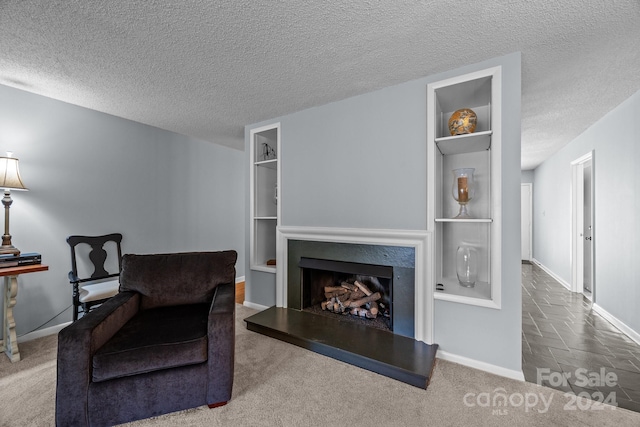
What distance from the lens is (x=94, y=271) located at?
282cm

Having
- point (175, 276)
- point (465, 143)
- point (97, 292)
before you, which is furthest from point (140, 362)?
point (465, 143)

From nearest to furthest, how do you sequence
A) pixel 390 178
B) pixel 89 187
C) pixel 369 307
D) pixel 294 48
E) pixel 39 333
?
pixel 294 48 → pixel 390 178 → pixel 39 333 → pixel 369 307 → pixel 89 187

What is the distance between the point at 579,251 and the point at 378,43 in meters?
4.61

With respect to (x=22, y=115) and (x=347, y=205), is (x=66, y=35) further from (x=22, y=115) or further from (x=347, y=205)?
(x=347, y=205)

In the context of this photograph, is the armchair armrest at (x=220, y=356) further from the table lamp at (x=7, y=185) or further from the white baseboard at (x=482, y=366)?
the table lamp at (x=7, y=185)

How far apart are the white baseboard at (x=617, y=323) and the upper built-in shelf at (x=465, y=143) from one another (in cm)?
224

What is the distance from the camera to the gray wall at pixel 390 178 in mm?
1869

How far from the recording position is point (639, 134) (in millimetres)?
2393

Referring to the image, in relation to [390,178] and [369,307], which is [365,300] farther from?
[390,178]

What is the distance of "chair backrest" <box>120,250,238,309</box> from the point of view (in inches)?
→ 79.0

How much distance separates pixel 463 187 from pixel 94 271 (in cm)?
381

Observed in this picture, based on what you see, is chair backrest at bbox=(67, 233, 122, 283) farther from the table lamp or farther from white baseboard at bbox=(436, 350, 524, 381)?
white baseboard at bbox=(436, 350, 524, 381)

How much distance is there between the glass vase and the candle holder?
1.05ft

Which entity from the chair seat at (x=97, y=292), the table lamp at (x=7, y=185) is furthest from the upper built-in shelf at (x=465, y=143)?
the table lamp at (x=7, y=185)
